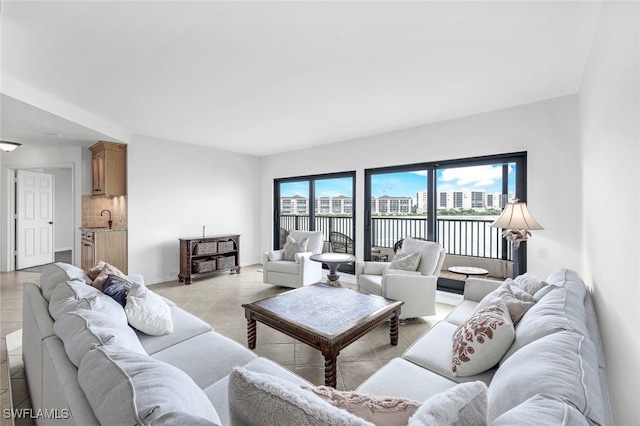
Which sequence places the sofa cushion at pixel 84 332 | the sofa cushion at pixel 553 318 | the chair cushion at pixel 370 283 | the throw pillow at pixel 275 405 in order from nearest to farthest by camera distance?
the throw pillow at pixel 275 405, the sofa cushion at pixel 84 332, the sofa cushion at pixel 553 318, the chair cushion at pixel 370 283

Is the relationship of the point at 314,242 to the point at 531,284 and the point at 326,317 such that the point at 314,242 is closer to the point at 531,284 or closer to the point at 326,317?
the point at 326,317

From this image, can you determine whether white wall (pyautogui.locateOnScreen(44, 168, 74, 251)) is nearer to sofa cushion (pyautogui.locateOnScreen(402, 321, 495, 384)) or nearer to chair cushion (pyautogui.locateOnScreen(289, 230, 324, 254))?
chair cushion (pyautogui.locateOnScreen(289, 230, 324, 254))

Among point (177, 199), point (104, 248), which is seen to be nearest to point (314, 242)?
point (177, 199)

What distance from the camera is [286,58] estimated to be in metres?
2.23

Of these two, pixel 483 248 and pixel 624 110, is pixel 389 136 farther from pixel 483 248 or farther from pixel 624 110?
pixel 624 110

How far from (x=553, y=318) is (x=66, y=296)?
2.46 meters

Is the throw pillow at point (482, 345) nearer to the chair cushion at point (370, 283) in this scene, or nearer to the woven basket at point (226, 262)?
the chair cushion at point (370, 283)

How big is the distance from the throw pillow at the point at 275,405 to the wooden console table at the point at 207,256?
4.50 metres

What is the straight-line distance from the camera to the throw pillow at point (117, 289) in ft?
6.10

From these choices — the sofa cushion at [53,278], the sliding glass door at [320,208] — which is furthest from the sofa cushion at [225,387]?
the sliding glass door at [320,208]

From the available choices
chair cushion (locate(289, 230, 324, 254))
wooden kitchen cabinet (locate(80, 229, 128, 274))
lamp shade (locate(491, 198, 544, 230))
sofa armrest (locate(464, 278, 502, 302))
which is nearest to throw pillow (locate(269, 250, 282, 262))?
chair cushion (locate(289, 230, 324, 254))

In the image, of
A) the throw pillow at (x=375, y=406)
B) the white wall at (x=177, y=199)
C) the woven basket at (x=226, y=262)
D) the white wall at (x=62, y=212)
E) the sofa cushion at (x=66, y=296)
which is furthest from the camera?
the white wall at (x=62, y=212)

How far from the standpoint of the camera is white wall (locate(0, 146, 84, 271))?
476 centimetres

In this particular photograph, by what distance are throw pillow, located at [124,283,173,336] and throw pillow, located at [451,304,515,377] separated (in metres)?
1.81
